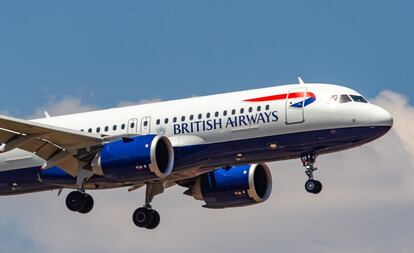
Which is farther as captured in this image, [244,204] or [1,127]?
[244,204]

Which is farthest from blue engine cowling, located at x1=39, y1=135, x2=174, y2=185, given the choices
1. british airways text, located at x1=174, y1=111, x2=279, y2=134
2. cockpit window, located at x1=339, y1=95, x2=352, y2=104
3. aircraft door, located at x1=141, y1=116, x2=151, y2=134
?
cockpit window, located at x1=339, y1=95, x2=352, y2=104

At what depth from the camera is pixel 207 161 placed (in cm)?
7406

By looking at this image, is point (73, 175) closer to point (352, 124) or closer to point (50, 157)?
point (50, 157)

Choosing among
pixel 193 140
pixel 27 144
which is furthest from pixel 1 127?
pixel 193 140

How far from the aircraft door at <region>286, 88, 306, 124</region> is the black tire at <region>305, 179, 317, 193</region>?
284 centimetres

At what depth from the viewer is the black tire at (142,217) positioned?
7856 centimetres

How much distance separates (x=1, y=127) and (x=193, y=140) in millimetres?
8677

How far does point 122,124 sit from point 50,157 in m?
3.73

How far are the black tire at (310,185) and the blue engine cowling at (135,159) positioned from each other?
6.17 m

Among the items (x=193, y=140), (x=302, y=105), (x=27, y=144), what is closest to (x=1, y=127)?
(x=27, y=144)

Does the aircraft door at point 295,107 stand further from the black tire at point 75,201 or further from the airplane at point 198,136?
Answer: the black tire at point 75,201

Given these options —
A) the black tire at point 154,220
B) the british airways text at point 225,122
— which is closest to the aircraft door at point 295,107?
the british airways text at point 225,122

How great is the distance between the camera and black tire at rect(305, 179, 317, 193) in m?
73.1

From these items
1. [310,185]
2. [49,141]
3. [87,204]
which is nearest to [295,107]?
[310,185]
